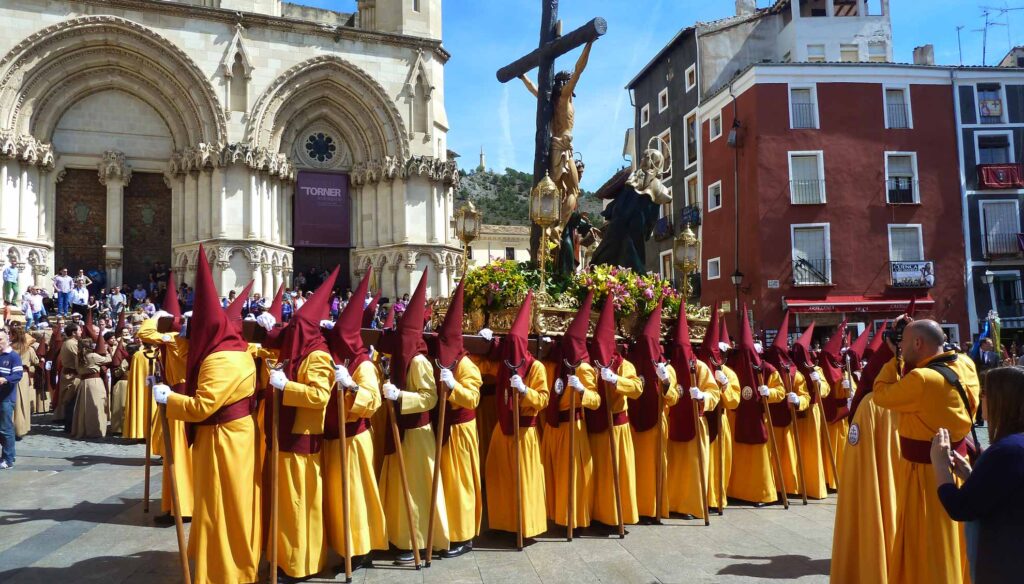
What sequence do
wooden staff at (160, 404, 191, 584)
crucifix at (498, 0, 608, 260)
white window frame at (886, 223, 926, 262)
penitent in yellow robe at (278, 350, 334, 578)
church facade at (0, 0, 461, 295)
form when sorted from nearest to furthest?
wooden staff at (160, 404, 191, 584) → penitent in yellow robe at (278, 350, 334, 578) → crucifix at (498, 0, 608, 260) → church facade at (0, 0, 461, 295) → white window frame at (886, 223, 926, 262)

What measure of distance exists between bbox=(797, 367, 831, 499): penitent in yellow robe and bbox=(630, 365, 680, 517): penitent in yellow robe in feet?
7.37

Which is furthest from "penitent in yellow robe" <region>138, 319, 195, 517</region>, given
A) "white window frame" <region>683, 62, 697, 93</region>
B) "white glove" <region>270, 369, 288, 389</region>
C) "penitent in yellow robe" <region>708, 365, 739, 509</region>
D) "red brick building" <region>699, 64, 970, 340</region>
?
"white window frame" <region>683, 62, 697, 93</region>

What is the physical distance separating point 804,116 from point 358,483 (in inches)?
966

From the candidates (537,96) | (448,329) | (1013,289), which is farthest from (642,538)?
(1013,289)

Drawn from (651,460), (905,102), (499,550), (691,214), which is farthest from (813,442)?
(905,102)

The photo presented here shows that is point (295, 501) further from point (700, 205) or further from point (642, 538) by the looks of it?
point (700, 205)

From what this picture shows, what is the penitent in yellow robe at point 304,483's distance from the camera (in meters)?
5.48

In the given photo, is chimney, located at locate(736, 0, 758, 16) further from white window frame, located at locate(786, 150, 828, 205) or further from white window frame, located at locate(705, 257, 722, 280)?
white window frame, located at locate(705, 257, 722, 280)

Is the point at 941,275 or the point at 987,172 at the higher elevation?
the point at 987,172

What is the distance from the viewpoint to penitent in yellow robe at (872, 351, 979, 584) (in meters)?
4.31

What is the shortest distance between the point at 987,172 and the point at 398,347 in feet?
90.5

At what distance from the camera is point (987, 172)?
2639 cm

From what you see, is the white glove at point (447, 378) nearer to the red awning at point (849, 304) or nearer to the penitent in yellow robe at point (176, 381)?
the penitent in yellow robe at point (176, 381)

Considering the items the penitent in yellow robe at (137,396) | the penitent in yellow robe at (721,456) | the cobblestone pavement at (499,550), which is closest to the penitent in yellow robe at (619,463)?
the cobblestone pavement at (499,550)
